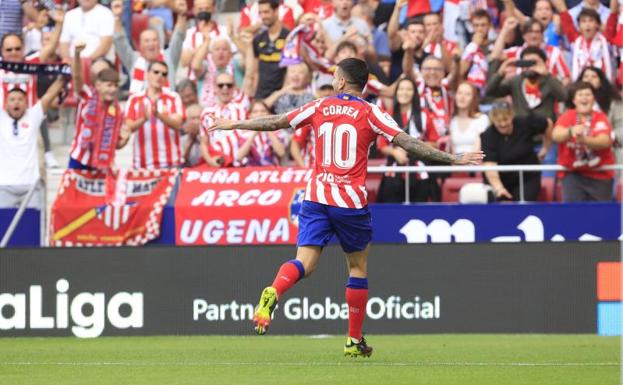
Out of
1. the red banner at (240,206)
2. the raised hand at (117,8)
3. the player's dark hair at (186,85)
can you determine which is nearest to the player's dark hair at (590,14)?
the red banner at (240,206)

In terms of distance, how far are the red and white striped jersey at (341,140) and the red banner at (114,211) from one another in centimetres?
541

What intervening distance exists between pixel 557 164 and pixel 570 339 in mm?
3224

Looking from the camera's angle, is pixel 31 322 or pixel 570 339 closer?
pixel 570 339

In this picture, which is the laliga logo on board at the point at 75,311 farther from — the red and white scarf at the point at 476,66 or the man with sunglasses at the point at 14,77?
the red and white scarf at the point at 476,66

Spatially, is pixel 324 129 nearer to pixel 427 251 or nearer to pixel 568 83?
pixel 427 251

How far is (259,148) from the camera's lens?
16062mm

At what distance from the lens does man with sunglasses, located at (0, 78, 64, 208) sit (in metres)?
15.5

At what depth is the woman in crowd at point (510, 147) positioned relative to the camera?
50.3 feet

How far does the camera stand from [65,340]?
1358cm

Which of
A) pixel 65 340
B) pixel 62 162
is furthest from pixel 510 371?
pixel 62 162

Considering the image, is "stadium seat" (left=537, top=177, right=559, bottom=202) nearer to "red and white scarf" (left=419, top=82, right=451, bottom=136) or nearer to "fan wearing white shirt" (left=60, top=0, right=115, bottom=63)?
"red and white scarf" (left=419, top=82, right=451, bottom=136)

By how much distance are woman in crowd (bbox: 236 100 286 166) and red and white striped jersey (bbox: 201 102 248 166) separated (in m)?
0.07

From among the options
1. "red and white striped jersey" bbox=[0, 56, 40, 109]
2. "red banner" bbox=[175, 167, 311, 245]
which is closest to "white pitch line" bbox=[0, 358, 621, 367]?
"red banner" bbox=[175, 167, 311, 245]

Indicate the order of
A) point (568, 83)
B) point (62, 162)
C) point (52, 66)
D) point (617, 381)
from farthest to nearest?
point (62, 162)
point (568, 83)
point (52, 66)
point (617, 381)
